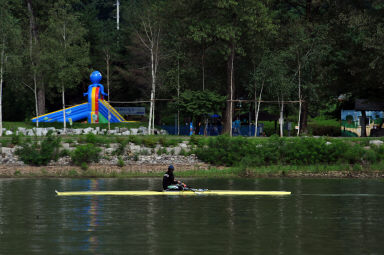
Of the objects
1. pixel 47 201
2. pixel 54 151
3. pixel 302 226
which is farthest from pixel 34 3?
pixel 302 226

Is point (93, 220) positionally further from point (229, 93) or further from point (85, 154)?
point (229, 93)

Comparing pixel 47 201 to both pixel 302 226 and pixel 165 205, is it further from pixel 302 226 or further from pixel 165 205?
pixel 302 226

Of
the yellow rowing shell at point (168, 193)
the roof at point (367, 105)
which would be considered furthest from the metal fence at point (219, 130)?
the yellow rowing shell at point (168, 193)

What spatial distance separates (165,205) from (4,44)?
3389 centimetres

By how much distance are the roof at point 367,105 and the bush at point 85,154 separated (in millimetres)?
27857

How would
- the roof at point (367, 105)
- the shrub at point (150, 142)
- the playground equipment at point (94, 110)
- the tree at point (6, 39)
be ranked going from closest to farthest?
the shrub at point (150, 142)
the tree at point (6, 39)
the roof at point (367, 105)
the playground equipment at point (94, 110)

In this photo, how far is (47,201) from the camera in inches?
1180

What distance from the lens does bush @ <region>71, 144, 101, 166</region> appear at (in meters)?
44.6

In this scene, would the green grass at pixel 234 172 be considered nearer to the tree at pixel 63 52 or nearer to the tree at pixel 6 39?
the tree at pixel 6 39

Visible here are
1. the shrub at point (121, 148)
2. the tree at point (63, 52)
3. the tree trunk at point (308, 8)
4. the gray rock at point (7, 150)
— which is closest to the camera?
the gray rock at point (7, 150)

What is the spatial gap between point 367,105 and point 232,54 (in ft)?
45.7

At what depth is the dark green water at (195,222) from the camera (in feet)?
63.6

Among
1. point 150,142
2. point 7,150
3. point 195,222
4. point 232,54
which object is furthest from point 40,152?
point 195,222

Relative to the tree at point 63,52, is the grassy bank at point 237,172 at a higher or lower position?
lower
